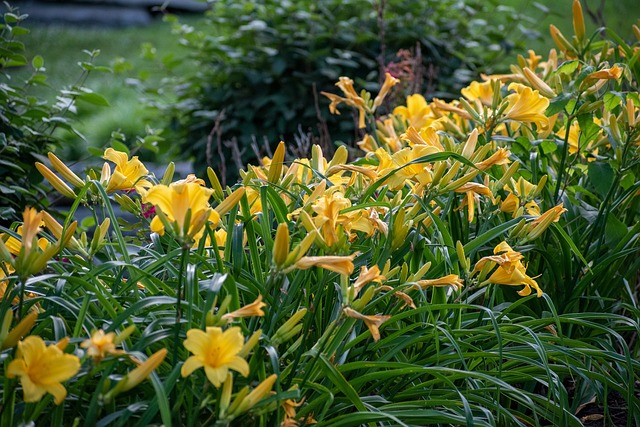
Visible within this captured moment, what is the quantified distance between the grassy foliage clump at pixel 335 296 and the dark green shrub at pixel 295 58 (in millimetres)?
2004

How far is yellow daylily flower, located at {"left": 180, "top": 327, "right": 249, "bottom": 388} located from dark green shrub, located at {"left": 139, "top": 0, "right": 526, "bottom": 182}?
2.97m

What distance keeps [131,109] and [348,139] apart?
3.05 m

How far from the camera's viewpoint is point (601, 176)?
1938 millimetres

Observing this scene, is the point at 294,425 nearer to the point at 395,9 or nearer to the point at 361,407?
the point at 361,407

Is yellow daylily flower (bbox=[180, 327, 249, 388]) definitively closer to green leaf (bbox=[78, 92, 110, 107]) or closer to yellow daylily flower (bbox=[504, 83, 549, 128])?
yellow daylily flower (bbox=[504, 83, 549, 128])

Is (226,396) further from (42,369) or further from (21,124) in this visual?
(21,124)

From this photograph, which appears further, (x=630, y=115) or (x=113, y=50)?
(x=113, y=50)

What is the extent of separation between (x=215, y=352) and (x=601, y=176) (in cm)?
125

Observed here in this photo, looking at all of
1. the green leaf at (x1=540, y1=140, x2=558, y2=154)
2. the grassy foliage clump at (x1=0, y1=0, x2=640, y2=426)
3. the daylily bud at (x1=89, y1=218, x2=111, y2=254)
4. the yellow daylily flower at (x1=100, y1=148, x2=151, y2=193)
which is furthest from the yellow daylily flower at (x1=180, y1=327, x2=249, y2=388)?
the green leaf at (x1=540, y1=140, x2=558, y2=154)

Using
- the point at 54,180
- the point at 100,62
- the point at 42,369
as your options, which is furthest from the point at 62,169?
the point at 100,62

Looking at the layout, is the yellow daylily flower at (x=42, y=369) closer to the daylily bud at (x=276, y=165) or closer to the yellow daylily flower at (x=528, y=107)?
the daylily bud at (x=276, y=165)

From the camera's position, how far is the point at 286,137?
14.3 ft

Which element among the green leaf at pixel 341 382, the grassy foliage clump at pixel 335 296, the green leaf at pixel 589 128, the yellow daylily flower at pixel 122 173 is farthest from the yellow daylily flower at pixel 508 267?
the yellow daylily flower at pixel 122 173

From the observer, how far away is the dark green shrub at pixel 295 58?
163 inches
